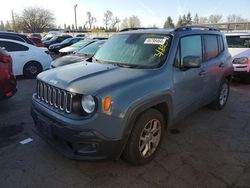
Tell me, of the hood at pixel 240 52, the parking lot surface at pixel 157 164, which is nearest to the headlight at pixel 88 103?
the parking lot surface at pixel 157 164

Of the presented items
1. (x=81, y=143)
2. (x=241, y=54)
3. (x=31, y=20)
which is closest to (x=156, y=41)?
(x=81, y=143)

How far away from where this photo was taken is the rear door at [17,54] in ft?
28.1

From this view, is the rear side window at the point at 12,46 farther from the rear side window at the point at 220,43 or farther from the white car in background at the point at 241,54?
the white car in background at the point at 241,54

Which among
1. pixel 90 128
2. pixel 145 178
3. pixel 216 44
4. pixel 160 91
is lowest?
pixel 145 178

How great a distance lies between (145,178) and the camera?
9.52 feet

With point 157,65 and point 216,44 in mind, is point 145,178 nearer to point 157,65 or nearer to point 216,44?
point 157,65


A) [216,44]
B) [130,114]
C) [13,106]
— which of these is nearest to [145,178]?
[130,114]

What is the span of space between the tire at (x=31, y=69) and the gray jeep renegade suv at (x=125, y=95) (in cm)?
591

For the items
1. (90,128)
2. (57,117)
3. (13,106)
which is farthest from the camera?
(13,106)

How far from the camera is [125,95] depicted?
2.65m

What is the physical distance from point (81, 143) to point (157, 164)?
1.17 m

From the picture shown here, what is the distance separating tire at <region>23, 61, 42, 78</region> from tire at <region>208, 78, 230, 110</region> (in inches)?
271

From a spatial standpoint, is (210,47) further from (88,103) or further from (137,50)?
(88,103)

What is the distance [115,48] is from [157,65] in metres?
1.07
